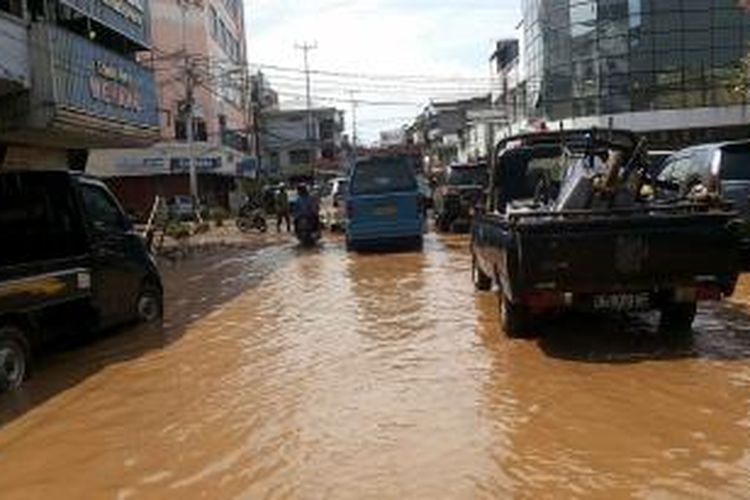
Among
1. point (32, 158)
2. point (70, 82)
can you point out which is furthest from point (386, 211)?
point (32, 158)

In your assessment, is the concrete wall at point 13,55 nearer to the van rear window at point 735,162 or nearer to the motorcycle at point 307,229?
the motorcycle at point 307,229

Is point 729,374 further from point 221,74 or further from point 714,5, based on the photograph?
point 221,74

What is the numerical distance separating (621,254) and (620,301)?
471 millimetres

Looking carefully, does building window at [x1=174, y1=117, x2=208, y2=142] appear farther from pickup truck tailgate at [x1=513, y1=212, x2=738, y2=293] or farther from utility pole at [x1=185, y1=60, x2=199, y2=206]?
pickup truck tailgate at [x1=513, y1=212, x2=738, y2=293]

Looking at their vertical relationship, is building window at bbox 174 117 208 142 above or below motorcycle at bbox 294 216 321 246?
above

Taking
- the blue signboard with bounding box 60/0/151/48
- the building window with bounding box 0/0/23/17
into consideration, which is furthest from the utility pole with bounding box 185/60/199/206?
the building window with bounding box 0/0/23/17

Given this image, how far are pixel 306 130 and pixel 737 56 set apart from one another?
59576 millimetres

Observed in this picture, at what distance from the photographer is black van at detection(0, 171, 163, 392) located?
9.84 meters

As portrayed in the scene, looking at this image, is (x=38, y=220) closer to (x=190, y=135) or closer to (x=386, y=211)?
(x=386, y=211)

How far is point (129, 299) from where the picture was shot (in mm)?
12867

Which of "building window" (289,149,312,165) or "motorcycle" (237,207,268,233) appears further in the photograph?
"building window" (289,149,312,165)

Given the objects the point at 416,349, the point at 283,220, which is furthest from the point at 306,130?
the point at 416,349

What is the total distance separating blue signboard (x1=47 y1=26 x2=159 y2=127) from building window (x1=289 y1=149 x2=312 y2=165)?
74.6 m

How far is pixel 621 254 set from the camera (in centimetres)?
959
